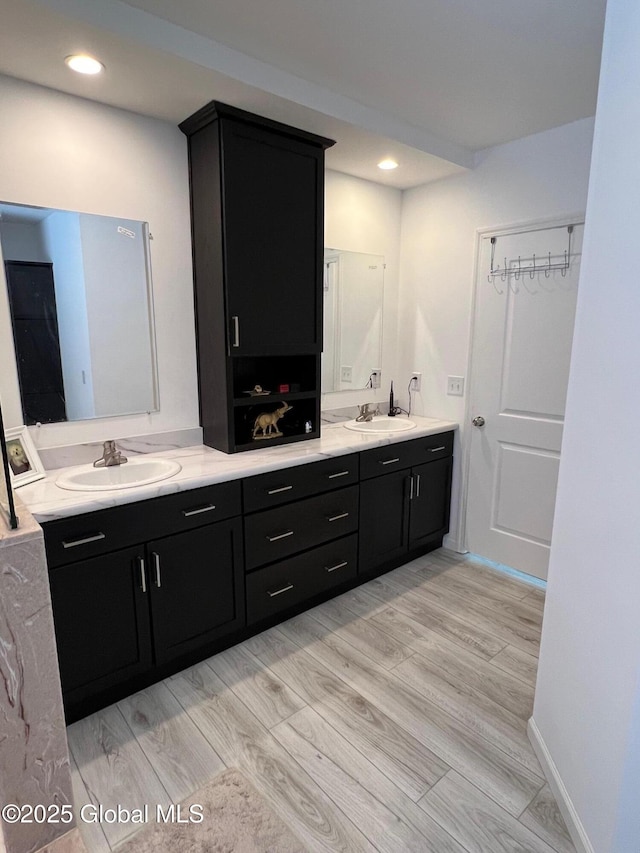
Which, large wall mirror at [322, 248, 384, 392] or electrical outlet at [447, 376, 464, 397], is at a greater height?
large wall mirror at [322, 248, 384, 392]

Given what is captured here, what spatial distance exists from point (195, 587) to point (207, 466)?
1.71ft

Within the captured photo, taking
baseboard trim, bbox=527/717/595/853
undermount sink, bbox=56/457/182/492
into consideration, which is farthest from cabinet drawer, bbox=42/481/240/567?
baseboard trim, bbox=527/717/595/853

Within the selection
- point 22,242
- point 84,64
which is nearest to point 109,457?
point 22,242

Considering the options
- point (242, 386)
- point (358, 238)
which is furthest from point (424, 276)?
point (242, 386)

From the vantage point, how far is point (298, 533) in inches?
95.5

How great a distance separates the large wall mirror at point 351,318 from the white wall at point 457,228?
0.26m

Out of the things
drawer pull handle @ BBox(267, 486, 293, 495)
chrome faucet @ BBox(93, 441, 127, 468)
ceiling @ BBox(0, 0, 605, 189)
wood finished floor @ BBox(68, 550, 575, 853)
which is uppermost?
ceiling @ BBox(0, 0, 605, 189)

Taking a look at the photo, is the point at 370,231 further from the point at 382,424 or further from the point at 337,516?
the point at 337,516

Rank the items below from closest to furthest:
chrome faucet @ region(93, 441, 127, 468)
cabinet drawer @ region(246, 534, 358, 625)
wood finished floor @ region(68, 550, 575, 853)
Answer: wood finished floor @ region(68, 550, 575, 853) < chrome faucet @ region(93, 441, 127, 468) < cabinet drawer @ region(246, 534, 358, 625)

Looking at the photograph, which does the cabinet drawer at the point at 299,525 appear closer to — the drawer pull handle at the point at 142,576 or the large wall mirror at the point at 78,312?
the drawer pull handle at the point at 142,576

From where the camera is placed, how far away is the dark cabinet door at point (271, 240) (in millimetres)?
2228

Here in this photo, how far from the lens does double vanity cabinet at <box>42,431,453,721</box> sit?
1.79 m

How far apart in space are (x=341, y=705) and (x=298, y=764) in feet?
1.03

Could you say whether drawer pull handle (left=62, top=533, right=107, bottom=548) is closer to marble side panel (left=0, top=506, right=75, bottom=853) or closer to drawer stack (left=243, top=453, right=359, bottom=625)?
marble side panel (left=0, top=506, right=75, bottom=853)
